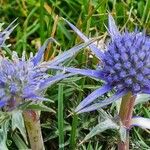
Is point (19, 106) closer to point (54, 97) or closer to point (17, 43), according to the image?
point (54, 97)

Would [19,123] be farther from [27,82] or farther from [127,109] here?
[127,109]

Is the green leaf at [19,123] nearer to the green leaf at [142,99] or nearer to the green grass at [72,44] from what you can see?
the green grass at [72,44]

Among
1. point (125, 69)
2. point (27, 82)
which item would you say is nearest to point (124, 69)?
point (125, 69)

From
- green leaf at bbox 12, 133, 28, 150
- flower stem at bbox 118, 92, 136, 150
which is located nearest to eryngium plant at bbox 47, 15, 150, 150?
flower stem at bbox 118, 92, 136, 150

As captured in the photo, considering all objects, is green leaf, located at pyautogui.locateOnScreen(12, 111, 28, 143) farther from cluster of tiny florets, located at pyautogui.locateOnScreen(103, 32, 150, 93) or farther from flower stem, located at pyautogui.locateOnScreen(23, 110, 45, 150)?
cluster of tiny florets, located at pyautogui.locateOnScreen(103, 32, 150, 93)

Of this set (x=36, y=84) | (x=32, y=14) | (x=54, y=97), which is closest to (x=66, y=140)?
(x=54, y=97)

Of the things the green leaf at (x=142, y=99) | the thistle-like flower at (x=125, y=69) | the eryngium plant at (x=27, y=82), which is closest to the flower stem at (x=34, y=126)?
the eryngium plant at (x=27, y=82)
